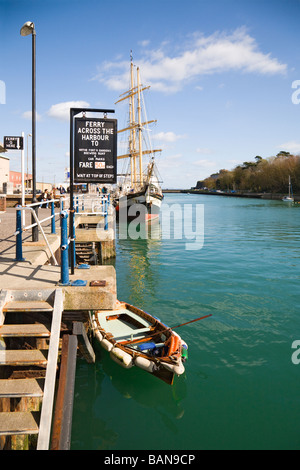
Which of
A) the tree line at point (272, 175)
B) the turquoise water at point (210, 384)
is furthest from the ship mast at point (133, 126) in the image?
the tree line at point (272, 175)

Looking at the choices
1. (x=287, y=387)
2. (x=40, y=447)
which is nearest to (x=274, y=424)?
(x=287, y=387)

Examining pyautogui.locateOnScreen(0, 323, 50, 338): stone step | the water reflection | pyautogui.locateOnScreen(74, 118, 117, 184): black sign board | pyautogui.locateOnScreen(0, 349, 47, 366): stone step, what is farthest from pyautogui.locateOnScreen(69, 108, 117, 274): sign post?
the water reflection

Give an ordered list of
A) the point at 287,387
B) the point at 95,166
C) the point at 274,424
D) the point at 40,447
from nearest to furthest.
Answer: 1. the point at 40,447
2. the point at 274,424
3. the point at 95,166
4. the point at 287,387

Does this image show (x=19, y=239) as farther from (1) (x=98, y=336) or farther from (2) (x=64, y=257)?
(1) (x=98, y=336)

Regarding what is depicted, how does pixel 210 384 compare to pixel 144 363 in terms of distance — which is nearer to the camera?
pixel 144 363

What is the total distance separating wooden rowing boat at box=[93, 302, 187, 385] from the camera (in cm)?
707

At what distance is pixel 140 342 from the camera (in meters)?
8.14

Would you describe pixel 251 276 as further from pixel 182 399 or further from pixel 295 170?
pixel 295 170

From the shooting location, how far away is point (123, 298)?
14.1m

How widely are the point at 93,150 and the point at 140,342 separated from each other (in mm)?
4471

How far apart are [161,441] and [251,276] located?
12.2 m

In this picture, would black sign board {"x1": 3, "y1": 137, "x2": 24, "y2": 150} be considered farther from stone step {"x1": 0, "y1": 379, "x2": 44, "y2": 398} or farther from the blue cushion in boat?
stone step {"x1": 0, "y1": 379, "x2": 44, "y2": 398}

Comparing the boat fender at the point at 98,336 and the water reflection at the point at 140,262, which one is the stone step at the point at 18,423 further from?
the water reflection at the point at 140,262

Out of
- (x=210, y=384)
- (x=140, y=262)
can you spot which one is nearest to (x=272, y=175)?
(x=140, y=262)
